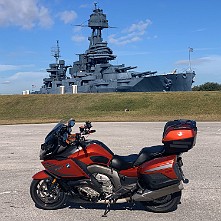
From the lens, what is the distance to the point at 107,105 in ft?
130

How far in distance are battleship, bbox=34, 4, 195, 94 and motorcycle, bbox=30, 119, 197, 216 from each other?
56.0 meters

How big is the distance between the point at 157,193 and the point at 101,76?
62.7 metres

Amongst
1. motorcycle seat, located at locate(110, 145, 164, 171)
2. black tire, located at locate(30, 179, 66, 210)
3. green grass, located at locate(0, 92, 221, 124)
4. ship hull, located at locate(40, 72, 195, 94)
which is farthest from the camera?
ship hull, located at locate(40, 72, 195, 94)

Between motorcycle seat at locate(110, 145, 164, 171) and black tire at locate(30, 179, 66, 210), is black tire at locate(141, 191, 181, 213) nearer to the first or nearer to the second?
motorcycle seat at locate(110, 145, 164, 171)

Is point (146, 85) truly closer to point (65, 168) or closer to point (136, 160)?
point (136, 160)

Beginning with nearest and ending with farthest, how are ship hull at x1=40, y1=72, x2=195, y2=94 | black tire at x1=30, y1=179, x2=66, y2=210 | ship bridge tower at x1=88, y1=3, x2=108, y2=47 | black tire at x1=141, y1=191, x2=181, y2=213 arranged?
1. black tire at x1=141, y1=191, x2=181, y2=213
2. black tire at x1=30, y1=179, x2=66, y2=210
3. ship hull at x1=40, y1=72, x2=195, y2=94
4. ship bridge tower at x1=88, y1=3, x2=108, y2=47

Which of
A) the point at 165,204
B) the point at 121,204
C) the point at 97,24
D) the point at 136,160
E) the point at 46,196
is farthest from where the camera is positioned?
the point at 97,24

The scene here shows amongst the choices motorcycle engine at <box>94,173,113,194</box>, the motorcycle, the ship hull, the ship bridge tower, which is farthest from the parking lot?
the ship bridge tower

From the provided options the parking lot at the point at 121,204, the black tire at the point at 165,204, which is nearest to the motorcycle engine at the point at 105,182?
the parking lot at the point at 121,204

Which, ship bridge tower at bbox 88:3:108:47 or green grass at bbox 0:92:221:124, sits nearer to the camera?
green grass at bbox 0:92:221:124

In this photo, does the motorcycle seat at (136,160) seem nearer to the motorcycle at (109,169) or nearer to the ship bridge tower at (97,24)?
the motorcycle at (109,169)

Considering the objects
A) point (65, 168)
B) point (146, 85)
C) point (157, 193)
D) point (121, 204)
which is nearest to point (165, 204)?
point (157, 193)

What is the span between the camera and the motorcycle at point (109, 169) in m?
4.89

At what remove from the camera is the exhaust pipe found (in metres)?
4.91
